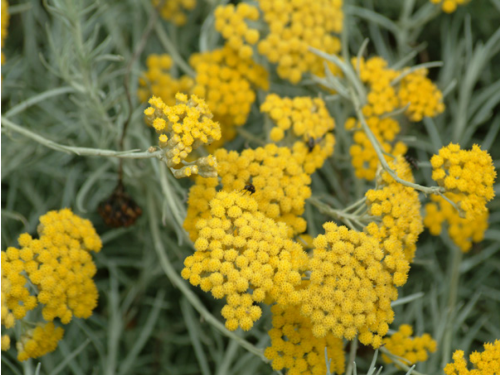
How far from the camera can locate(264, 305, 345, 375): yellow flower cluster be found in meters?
1.25

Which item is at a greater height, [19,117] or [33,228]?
[19,117]

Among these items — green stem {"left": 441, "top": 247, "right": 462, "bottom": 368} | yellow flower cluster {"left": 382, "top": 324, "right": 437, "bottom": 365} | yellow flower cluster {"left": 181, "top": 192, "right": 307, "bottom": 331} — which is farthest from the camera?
green stem {"left": 441, "top": 247, "right": 462, "bottom": 368}

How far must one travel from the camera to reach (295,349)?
126 centimetres

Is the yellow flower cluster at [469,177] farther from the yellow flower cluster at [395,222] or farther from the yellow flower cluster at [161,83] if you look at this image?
the yellow flower cluster at [161,83]

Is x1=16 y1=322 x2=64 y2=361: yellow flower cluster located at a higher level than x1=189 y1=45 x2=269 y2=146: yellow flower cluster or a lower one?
lower

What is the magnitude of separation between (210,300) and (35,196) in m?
0.75

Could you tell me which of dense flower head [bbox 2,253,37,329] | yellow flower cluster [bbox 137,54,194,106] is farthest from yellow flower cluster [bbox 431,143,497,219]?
dense flower head [bbox 2,253,37,329]

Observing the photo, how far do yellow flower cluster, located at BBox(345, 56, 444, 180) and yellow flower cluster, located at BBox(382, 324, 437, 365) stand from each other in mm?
479

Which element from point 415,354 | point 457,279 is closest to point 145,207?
point 415,354

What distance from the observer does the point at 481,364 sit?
1.25m

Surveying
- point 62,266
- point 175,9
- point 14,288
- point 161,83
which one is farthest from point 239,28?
point 14,288

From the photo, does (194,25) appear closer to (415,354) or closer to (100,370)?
(100,370)

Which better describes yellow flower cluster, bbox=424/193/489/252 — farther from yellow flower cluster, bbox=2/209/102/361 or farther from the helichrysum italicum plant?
yellow flower cluster, bbox=2/209/102/361

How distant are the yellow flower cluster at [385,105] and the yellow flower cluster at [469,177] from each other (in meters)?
0.31
